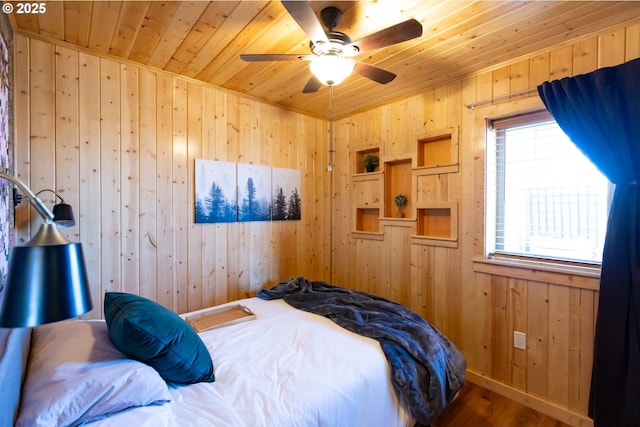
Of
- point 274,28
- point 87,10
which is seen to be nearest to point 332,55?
point 274,28

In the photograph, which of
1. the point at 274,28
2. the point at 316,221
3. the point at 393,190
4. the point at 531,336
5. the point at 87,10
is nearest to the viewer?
the point at 87,10

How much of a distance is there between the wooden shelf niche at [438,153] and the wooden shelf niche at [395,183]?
0.18m

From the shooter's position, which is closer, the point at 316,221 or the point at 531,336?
the point at 531,336

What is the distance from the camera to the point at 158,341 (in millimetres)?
1215

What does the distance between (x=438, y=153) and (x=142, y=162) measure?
8.45 ft

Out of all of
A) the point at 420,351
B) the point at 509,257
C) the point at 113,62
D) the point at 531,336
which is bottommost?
the point at 531,336

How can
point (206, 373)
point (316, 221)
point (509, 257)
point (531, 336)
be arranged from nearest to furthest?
point (206, 373)
point (531, 336)
point (509, 257)
point (316, 221)

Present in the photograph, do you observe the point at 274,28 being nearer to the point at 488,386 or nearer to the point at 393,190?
the point at 393,190

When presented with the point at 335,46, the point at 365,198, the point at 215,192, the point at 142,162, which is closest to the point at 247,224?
the point at 215,192

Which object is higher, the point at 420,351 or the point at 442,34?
the point at 442,34

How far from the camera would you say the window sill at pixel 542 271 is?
75.9 inches

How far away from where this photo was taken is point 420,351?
165 cm

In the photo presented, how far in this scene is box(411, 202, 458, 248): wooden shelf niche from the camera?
260cm

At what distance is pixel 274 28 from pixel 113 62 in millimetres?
1309
